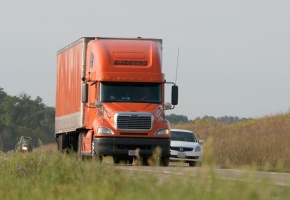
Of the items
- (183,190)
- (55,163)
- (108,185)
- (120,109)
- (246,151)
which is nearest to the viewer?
(183,190)

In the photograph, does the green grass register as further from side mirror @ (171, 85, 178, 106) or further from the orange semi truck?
side mirror @ (171, 85, 178, 106)

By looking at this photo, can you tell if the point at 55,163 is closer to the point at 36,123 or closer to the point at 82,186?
the point at 82,186

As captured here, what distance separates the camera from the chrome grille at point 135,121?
97.6ft

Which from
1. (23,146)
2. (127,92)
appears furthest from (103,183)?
(23,146)

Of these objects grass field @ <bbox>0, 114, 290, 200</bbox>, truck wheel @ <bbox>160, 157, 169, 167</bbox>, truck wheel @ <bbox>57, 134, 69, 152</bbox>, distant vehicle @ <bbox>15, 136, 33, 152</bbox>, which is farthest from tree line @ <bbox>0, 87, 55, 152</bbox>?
grass field @ <bbox>0, 114, 290, 200</bbox>

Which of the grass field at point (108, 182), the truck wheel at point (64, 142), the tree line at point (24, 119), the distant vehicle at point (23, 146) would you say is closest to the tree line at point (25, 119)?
the tree line at point (24, 119)

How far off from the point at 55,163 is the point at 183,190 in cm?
647

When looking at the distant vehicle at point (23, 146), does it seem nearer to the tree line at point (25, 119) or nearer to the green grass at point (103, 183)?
the green grass at point (103, 183)

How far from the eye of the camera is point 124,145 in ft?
98.4

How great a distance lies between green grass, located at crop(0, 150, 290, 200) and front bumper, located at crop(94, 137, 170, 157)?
30.7 ft

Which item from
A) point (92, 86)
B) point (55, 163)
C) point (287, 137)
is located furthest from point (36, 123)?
point (55, 163)

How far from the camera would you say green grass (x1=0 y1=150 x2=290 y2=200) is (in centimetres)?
1080

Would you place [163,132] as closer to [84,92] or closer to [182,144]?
[84,92]

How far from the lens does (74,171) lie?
627 inches
